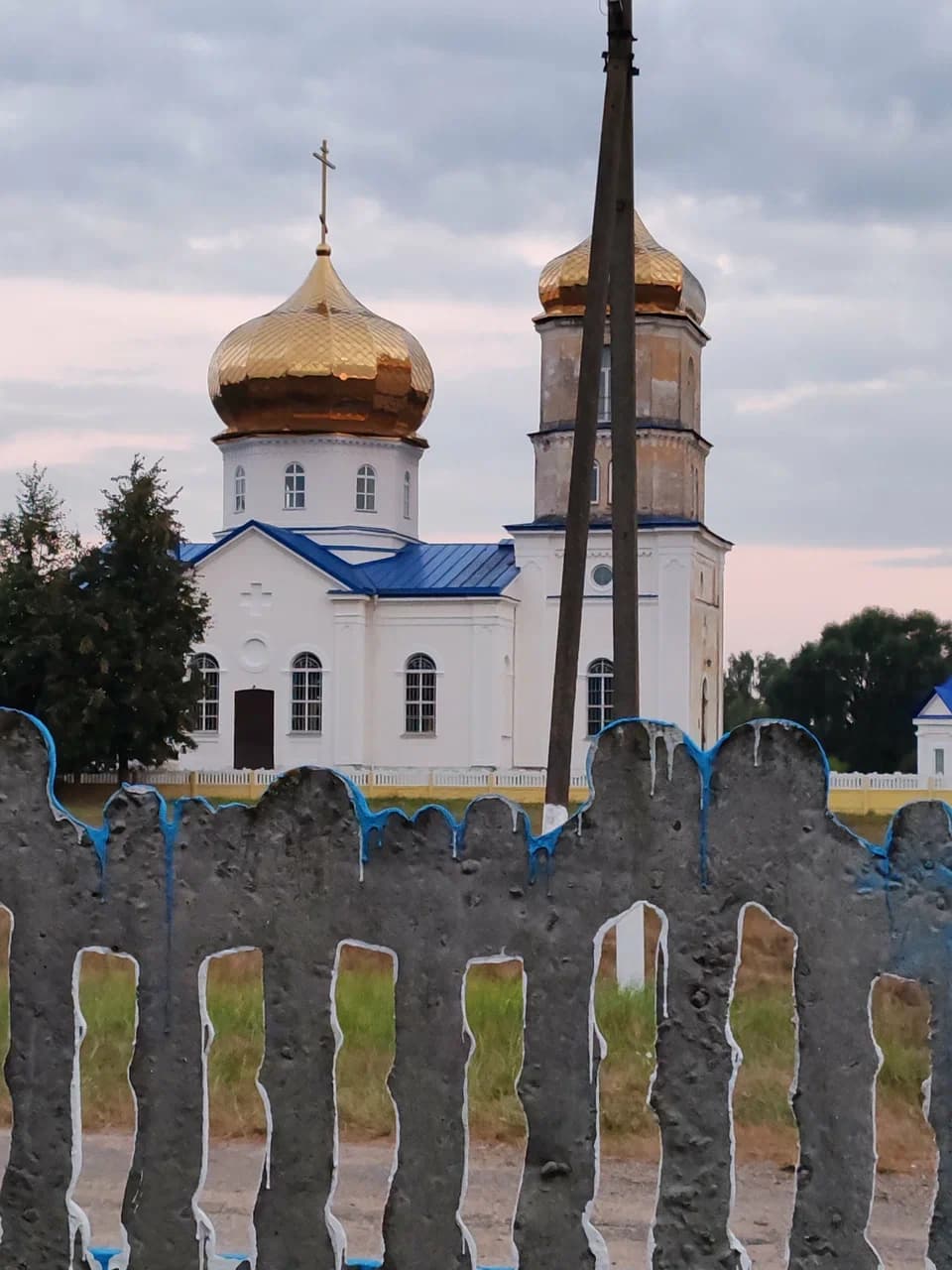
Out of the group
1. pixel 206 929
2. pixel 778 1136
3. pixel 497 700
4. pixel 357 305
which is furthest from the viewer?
pixel 357 305

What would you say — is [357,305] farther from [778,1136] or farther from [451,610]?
[778,1136]

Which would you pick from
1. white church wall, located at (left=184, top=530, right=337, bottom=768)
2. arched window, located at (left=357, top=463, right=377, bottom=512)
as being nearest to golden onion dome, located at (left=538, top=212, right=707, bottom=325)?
arched window, located at (left=357, top=463, right=377, bottom=512)

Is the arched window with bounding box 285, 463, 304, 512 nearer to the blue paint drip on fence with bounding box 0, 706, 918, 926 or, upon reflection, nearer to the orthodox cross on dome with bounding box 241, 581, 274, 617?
the orthodox cross on dome with bounding box 241, 581, 274, 617

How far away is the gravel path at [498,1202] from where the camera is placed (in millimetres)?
6574

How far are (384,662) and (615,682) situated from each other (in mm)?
24951

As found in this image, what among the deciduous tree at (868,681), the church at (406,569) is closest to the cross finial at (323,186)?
the church at (406,569)

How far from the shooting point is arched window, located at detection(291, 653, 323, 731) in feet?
119

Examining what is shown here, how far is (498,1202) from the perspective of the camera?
284 inches

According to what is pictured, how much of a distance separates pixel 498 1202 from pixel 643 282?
95.1 ft

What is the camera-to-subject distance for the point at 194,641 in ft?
118

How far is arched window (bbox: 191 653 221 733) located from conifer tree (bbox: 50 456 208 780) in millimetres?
1926

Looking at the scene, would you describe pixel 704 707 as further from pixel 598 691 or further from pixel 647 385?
pixel 647 385

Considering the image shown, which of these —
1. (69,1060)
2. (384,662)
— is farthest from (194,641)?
(69,1060)

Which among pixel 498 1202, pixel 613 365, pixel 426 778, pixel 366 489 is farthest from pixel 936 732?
pixel 498 1202
